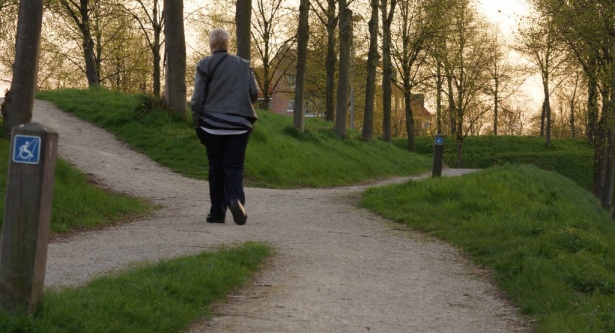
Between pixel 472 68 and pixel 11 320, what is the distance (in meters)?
41.3

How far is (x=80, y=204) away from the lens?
10.9 meters

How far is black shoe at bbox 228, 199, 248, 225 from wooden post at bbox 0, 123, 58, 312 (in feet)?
16.7

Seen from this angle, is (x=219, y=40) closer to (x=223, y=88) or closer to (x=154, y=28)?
(x=223, y=88)

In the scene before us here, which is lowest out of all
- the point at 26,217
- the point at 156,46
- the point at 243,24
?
the point at 26,217

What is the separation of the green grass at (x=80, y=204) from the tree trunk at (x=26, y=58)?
0.81 metres

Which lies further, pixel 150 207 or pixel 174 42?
pixel 174 42

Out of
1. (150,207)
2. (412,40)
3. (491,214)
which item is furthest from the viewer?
(412,40)

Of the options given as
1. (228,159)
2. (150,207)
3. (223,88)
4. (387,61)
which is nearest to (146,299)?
(228,159)

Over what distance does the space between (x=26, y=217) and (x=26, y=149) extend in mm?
370

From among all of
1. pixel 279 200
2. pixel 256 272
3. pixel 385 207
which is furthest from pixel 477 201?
pixel 256 272

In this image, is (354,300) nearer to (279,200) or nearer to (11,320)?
(11,320)

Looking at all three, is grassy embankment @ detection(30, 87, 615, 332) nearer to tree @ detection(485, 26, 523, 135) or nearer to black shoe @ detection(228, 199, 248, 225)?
black shoe @ detection(228, 199, 248, 225)

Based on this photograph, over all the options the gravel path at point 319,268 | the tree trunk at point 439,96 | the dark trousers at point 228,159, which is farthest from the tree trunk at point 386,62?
the dark trousers at point 228,159

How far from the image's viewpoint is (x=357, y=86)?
5462 centimetres
